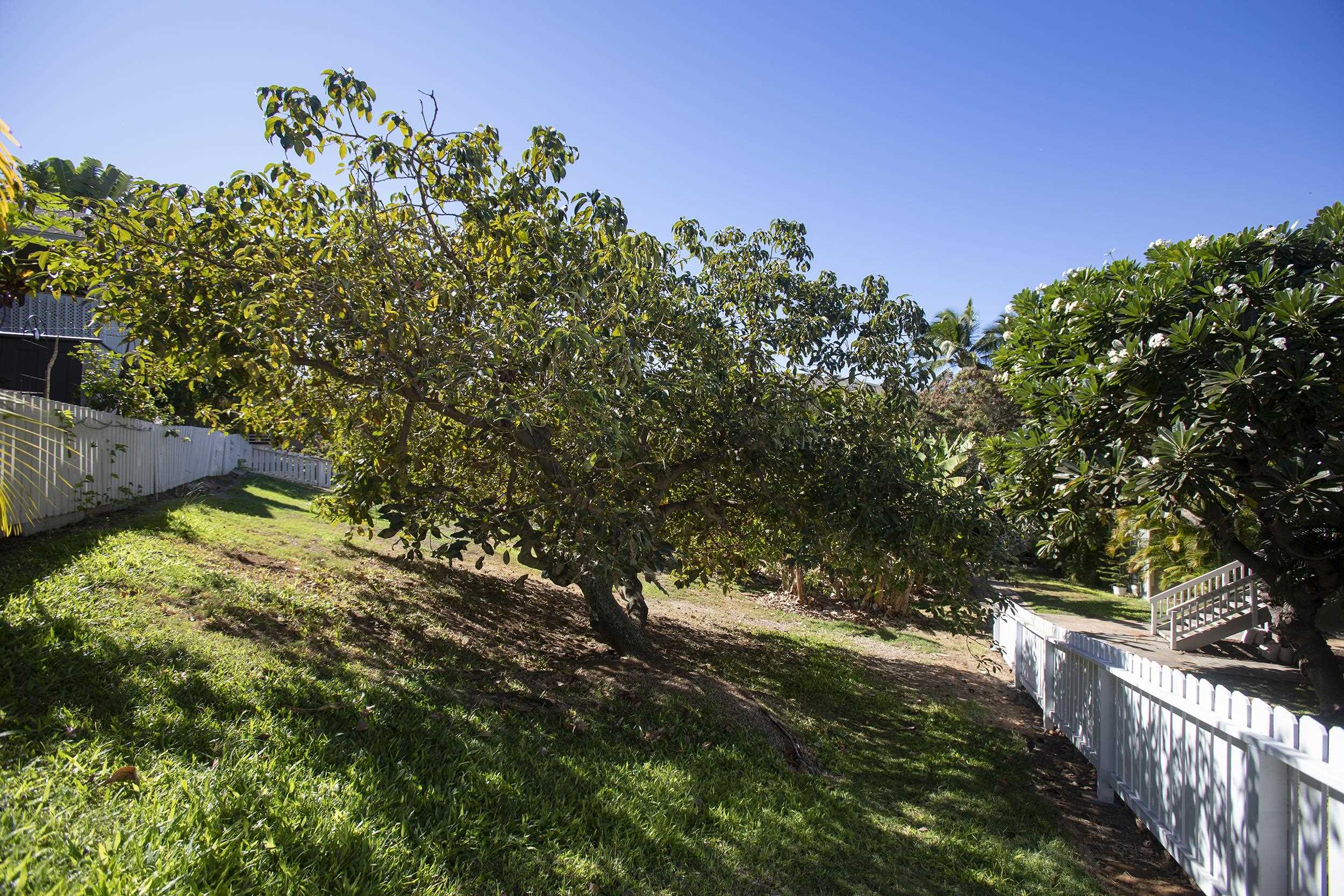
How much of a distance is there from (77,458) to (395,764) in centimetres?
678

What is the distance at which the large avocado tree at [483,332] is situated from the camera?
5.71 m

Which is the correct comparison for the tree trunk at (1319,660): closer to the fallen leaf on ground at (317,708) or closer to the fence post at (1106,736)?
the fence post at (1106,736)

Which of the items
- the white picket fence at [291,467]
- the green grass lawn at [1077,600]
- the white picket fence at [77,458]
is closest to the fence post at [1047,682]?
the green grass lawn at [1077,600]

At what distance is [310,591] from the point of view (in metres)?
7.80

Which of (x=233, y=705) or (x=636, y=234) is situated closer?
(x=233, y=705)

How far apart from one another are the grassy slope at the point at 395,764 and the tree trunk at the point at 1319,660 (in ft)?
12.2

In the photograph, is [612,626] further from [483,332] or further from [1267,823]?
[1267,823]

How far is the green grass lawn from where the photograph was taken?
1895 centimetres

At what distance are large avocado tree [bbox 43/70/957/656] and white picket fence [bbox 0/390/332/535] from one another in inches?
53.3

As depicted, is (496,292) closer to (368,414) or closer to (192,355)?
(368,414)

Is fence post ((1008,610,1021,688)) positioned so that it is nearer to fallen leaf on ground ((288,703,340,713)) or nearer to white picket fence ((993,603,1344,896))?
white picket fence ((993,603,1344,896))

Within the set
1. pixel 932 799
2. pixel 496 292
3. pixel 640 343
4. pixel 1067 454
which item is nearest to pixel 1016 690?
pixel 1067 454

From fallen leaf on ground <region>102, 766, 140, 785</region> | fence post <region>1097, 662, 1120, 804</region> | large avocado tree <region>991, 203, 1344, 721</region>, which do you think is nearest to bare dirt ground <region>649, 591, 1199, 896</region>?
fence post <region>1097, 662, 1120, 804</region>

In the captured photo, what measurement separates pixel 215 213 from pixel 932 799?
7500mm
